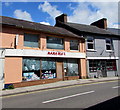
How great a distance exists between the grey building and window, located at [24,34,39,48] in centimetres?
688

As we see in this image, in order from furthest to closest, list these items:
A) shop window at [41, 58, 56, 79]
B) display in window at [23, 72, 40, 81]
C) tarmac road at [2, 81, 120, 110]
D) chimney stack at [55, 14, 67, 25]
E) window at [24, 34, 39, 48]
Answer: chimney stack at [55, 14, 67, 25], shop window at [41, 58, 56, 79], window at [24, 34, 39, 48], display in window at [23, 72, 40, 81], tarmac road at [2, 81, 120, 110]

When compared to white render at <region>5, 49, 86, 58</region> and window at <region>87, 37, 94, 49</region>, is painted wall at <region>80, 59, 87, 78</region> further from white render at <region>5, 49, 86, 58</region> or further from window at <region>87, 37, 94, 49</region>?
window at <region>87, 37, 94, 49</region>

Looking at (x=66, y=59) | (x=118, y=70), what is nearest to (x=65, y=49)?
(x=66, y=59)

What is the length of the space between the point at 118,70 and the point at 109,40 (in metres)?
4.84

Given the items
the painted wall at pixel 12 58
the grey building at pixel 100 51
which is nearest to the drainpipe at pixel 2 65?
the painted wall at pixel 12 58

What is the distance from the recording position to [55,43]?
16188 mm

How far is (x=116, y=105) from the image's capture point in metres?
6.10

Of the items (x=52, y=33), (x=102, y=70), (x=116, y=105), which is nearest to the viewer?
(x=116, y=105)

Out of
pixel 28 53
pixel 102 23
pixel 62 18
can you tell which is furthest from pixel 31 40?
pixel 102 23

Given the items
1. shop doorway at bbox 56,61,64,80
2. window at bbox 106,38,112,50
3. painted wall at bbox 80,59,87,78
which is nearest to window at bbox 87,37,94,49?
painted wall at bbox 80,59,87,78

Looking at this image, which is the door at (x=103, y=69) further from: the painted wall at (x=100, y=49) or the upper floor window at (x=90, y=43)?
the upper floor window at (x=90, y=43)

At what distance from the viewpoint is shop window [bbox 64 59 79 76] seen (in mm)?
16656

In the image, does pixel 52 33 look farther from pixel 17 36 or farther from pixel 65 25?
pixel 65 25

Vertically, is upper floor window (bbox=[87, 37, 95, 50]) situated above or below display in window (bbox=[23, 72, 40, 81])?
above
